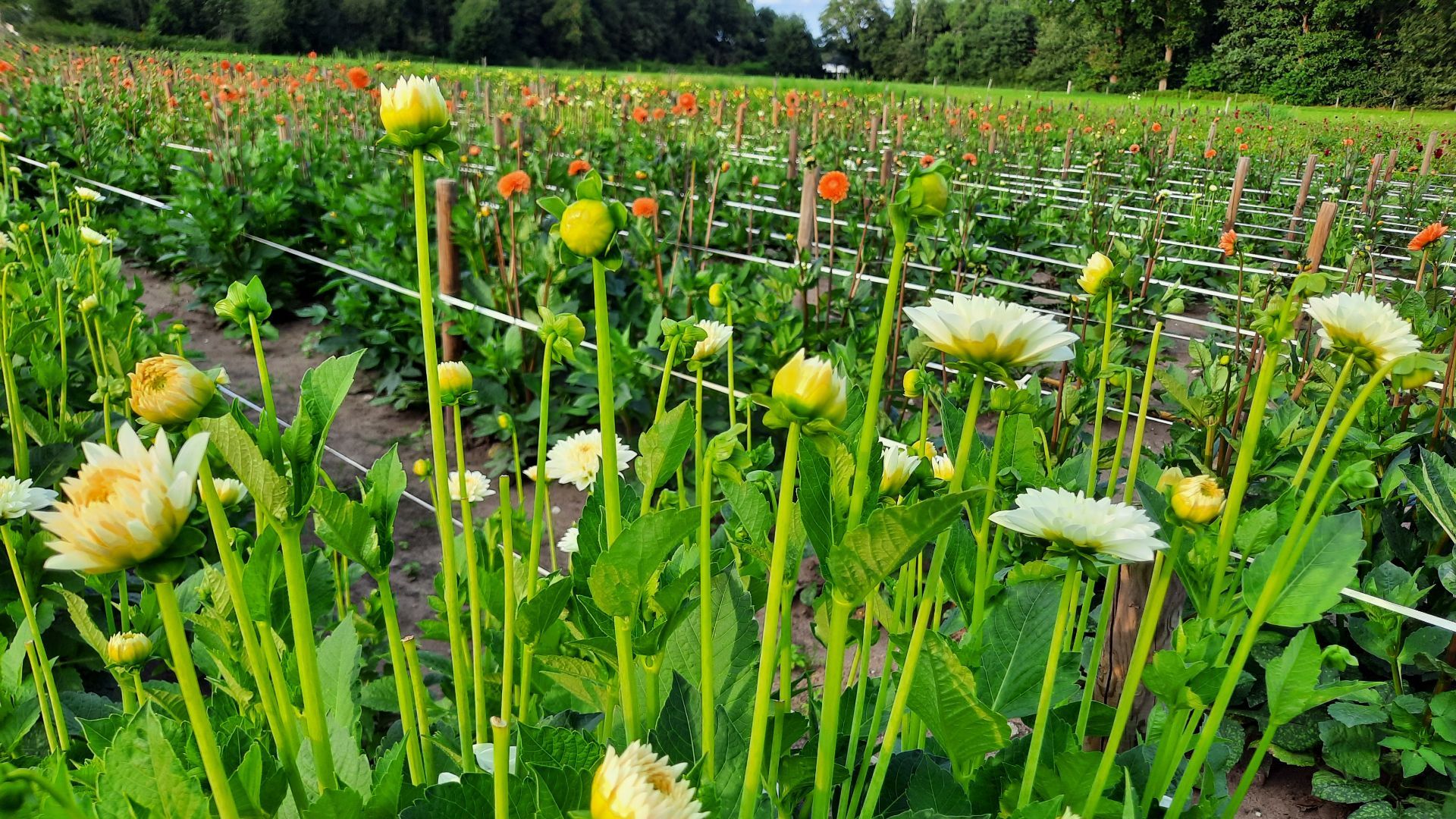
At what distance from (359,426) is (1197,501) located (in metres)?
3.03

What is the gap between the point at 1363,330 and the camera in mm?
522

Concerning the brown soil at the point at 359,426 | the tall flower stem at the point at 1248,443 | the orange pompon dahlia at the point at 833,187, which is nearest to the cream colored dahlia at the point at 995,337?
the tall flower stem at the point at 1248,443

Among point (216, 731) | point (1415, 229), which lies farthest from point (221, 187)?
point (1415, 229)

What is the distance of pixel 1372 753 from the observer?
4.64 ft

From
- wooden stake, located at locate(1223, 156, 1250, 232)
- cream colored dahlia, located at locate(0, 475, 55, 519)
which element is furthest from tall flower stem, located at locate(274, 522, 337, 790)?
wooden stake, located at locate(1223, 156, 1250, 232)

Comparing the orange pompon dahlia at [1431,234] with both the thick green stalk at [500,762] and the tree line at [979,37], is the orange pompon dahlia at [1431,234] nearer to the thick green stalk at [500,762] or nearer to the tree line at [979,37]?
the thick green stalk at [500,762]

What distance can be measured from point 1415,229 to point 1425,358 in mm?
6222

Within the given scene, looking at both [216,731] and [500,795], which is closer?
[500,795]

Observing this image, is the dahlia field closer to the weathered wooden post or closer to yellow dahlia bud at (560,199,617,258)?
yellow dahlia bud at (560,199,617,258)

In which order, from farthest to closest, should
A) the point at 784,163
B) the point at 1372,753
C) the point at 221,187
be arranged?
the point at 784,163, the point at 221,187, the point at 1372,753

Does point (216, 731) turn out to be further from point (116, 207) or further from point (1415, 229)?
point (1415, 229)

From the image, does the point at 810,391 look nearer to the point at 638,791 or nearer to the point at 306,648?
the point at 638,791

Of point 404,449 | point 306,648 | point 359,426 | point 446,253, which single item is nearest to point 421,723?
point 306,648

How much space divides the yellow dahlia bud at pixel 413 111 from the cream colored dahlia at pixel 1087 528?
1.22ft
